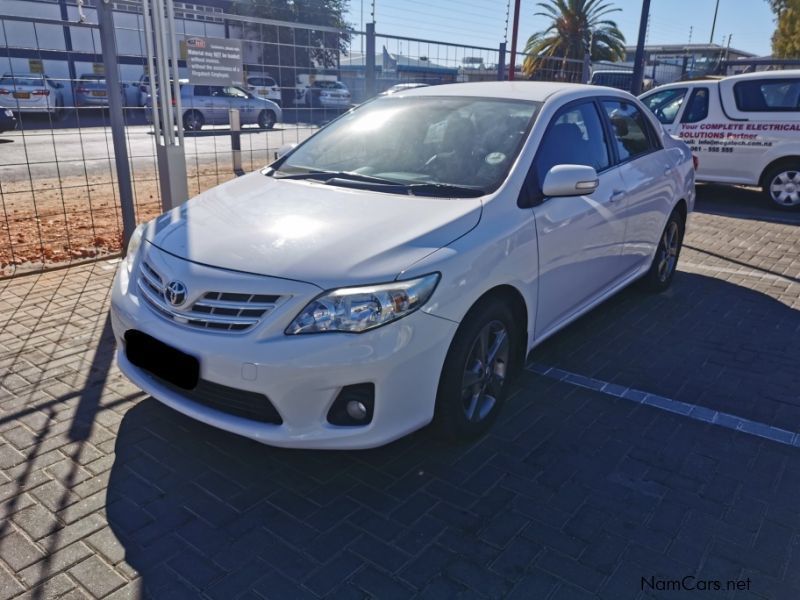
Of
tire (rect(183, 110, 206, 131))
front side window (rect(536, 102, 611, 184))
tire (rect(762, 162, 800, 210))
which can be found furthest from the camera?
tire (rect(762, 162, 800, 210))

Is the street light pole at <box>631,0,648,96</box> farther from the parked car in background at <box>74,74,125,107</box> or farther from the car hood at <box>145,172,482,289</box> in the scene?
the car hood at <box>145,172,482,289</box>

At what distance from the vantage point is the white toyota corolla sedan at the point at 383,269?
273 centimetres

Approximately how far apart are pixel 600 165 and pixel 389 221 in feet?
6.35

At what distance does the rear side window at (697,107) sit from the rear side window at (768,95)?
44 centimetres

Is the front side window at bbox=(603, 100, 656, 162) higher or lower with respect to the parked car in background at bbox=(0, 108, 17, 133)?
higher

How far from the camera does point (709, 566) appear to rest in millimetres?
2555

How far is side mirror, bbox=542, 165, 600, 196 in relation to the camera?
139 inches

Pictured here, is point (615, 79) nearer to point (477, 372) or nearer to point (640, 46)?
point (640, 46)

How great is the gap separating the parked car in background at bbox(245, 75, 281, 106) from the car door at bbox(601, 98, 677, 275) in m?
4.06

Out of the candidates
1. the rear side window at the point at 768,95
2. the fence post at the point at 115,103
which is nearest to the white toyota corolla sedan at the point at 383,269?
the fence post at the point at 115,103

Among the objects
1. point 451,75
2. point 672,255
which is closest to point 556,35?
point 451,75

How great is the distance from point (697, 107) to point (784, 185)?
178 cm

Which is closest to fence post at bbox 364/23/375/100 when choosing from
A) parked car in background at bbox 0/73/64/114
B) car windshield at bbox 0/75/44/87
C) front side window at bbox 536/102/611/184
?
parked car in background at bbox 0/73/64/114

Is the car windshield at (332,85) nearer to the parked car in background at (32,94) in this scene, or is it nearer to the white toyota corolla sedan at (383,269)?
the parked car in background at (32,94)
